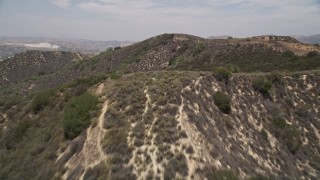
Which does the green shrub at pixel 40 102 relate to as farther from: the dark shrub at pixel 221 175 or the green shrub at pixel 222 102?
the dark shrub at pixel 221 175

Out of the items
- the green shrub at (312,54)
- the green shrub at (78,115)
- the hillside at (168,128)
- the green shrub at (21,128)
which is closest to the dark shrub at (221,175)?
Result: the hillside at (168,128)

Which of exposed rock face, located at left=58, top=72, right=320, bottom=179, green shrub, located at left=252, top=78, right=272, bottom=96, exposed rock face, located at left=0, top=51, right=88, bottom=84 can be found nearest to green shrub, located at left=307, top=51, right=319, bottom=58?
exposed rock face, located at left=58, top=72, right=320, bottom=179

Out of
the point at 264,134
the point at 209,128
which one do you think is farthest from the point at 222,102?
the point at 209,128

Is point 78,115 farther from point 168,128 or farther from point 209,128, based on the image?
point 209,128

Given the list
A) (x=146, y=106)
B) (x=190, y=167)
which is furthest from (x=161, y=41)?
(x=190, y=167)

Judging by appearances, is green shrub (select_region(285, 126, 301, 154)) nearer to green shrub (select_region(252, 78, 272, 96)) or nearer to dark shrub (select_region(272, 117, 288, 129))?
dark shrub (select_region(272, 117, 288, 129))

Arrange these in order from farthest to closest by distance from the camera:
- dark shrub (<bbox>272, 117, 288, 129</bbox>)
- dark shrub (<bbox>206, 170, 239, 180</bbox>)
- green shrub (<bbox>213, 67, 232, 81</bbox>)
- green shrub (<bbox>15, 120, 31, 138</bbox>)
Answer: green shrub (<bbox>213, 67, 232, 81</bbox>)
dark shrub (<bbox>272, 117, 288, 129</bbox>)
green shrub (<bbox>15, 120, 31, 138</bbox>)
dark shrub (<bbox>206, 170, 239, 180</bbox>)
